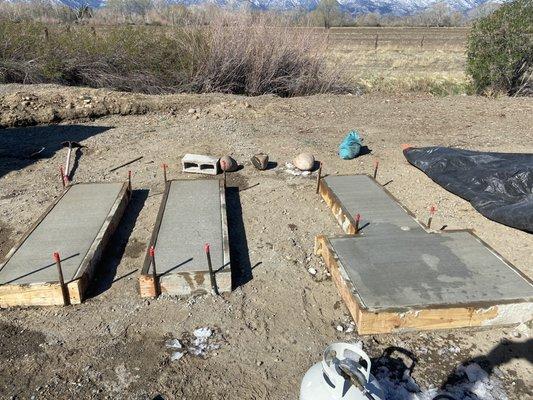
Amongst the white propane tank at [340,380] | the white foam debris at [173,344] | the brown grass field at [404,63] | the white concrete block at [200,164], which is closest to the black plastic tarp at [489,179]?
the white concrete block at [200,164]

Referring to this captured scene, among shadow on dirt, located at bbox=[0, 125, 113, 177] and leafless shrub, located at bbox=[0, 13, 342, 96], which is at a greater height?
leafless shrub, located at bbox=[0, 13, 342, 96]

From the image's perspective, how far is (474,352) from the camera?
12.3 feet

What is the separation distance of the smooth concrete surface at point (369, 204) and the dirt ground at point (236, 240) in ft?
1.24

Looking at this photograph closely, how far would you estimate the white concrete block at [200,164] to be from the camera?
723 cm

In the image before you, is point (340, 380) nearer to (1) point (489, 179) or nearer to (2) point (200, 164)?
(1) point (489, 179)

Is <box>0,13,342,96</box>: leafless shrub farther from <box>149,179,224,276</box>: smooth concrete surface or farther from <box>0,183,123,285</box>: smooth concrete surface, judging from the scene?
<box>0,183,123,285</box>: smooth concrete surface

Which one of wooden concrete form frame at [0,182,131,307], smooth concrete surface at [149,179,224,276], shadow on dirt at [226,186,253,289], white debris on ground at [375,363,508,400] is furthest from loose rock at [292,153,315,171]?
white debris on ground at [375,363,508,400]

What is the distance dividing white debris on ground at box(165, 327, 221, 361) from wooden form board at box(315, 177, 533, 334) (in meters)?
1.35

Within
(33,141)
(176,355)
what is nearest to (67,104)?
(33,141)

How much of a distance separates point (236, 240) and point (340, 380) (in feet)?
10.3

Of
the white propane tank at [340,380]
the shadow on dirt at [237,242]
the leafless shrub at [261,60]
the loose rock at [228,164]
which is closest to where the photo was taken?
the white propane tank at [340,380]

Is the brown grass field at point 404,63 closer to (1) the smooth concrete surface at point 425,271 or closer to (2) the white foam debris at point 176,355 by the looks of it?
(1) the smooth concrete surface at point 425,271

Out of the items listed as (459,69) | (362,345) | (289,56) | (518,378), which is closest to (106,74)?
(289,56)

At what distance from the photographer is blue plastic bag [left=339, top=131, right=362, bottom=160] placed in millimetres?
7910
